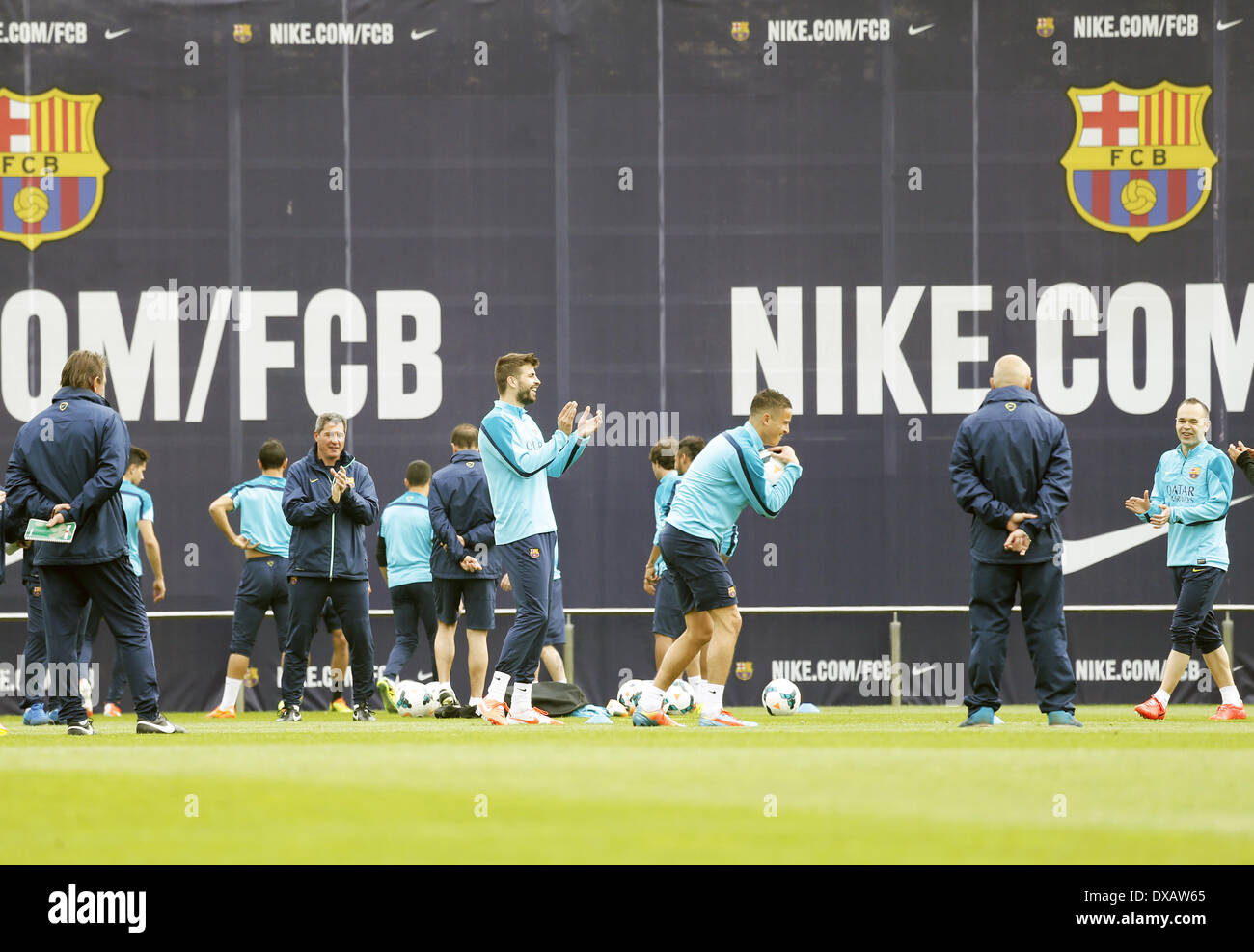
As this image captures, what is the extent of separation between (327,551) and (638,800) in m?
4.85

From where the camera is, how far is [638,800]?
557cm

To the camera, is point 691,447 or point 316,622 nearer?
point 316,622

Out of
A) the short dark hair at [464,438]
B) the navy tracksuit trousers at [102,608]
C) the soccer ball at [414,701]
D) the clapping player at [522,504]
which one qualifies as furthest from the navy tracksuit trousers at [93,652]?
the clapping player at [522,504]

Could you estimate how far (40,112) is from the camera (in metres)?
14.5

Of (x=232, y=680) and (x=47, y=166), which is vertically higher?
(x=47, y=166)

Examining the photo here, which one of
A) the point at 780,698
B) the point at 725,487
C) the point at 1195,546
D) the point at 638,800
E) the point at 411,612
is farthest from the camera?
the point at 411,612

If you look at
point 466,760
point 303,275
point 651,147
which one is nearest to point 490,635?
point 303,275

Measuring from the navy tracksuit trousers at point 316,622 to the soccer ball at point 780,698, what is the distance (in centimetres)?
294

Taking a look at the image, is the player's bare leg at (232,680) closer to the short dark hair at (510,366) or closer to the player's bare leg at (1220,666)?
the short dark hair at (510,366)

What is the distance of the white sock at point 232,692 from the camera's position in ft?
39.5

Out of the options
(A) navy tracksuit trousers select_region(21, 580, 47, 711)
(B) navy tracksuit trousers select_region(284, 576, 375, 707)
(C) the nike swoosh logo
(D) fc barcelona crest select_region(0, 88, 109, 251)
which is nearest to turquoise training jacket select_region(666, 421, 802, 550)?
(B) navy tracksuit trousers select_region(284, 576, 375, 707)

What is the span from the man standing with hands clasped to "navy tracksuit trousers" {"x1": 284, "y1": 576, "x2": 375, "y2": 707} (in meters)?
4.87

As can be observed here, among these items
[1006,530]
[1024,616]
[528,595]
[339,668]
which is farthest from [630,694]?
[1006,530]

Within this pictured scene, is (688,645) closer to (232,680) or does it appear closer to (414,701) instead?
(414,701)
